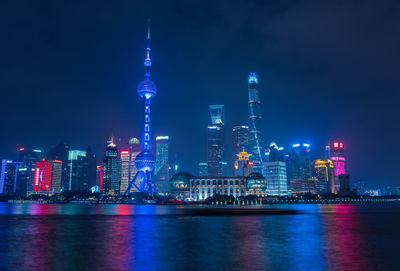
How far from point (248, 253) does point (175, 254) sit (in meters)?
6.04

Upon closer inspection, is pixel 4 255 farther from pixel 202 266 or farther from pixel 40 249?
pixel 202 266

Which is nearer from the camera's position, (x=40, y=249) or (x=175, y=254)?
(x=175, y=254)

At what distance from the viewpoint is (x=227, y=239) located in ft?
126

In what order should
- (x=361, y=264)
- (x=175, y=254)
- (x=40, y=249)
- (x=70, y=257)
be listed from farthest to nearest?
(x=40, y=249) < (x=175, y=254) < (x=70, y=257) < (x=361, y=264)

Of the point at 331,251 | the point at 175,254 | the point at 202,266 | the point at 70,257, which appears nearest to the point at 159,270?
the point at 202,266

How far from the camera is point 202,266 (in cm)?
2333

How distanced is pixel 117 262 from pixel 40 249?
33.4 ft

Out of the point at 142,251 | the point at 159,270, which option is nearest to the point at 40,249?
the point at 142,251

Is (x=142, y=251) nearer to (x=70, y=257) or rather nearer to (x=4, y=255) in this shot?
(x=70, y=257)

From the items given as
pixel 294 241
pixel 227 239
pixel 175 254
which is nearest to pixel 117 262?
pixel 175 254

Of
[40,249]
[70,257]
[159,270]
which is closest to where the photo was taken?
[159,270]

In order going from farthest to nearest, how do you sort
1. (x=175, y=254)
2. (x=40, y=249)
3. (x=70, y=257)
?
(x=40, y=249) → (x=175, y=254) → (x=70, y=257)

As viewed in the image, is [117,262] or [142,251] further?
[142,251]

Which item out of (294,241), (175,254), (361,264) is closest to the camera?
(361,264)
